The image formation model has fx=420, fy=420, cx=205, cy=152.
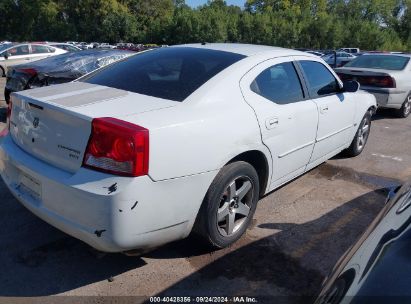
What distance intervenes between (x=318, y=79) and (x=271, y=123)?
1312mm

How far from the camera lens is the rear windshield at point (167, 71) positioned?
3230 mm

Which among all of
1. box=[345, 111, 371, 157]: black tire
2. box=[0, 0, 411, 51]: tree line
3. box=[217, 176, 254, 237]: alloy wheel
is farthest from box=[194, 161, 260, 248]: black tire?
box=[0, 0, 411, 51]: tree line

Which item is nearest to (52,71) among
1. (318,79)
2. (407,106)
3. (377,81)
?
(318,79)

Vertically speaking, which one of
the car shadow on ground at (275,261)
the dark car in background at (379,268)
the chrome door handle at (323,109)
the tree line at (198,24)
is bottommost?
the car shadow on ground at (275,261)

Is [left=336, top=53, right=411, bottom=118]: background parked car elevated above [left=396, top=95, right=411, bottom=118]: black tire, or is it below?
above

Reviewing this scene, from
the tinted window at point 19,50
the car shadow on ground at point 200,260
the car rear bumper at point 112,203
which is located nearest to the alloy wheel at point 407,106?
the car shadow on ground at point 200,260

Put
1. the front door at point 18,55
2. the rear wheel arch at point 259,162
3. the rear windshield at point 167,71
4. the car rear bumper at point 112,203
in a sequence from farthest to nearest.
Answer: the front door at point 18,55 → the rear wheel arch at point 259,162 → the rear windshield at point 167,71 → the car rear bumper at point 112,203

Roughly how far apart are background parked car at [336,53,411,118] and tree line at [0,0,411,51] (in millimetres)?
53289

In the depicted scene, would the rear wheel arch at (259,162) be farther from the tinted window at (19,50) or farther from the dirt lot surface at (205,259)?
the tinted window at (19,50)

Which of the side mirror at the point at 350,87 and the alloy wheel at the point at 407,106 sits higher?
the side mirror at the point at 350,87

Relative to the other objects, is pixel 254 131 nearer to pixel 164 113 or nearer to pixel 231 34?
pixel 164 113

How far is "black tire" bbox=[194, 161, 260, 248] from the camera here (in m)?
3.03

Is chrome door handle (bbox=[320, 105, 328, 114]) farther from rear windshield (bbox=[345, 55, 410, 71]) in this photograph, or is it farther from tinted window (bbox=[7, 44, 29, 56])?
tinted window (bbox=[7, 44, 29, 56])

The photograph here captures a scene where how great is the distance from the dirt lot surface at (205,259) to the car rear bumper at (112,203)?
363 millimetres
